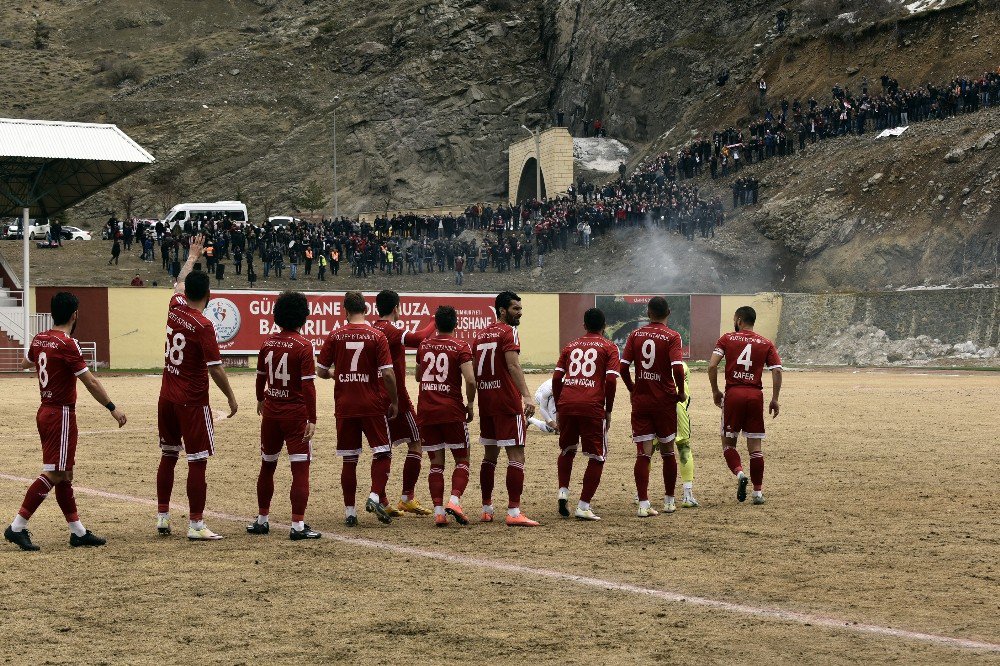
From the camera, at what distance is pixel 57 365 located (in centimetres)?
1095

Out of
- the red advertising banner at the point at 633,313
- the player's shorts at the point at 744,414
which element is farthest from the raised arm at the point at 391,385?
the red advertising banner at the point at 633,313

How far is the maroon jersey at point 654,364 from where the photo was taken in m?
12.9

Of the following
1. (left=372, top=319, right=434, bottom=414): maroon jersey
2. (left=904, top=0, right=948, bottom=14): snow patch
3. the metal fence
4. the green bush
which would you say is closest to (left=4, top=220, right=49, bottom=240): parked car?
the metal fence

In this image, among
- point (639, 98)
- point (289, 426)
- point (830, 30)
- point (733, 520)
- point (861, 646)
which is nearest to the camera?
point (861, 646)

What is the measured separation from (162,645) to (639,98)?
257 feet

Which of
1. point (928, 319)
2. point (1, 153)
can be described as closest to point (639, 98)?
point (928, 319)

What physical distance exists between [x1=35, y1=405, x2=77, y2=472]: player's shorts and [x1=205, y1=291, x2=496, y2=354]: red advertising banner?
26815 millimetres

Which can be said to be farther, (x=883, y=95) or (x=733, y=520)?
(x=883, y=95)

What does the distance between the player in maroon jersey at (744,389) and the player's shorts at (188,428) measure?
5604 millimetres

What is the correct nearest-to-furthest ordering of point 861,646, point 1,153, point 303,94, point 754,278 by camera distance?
point 861,646 → point 1,153 → point 754,278 → point 303,94

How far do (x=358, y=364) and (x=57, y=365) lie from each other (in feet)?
9.11

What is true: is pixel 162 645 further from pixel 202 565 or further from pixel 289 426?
pixel 289 426

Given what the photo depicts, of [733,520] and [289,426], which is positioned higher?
[289,426]

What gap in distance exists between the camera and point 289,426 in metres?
11.5
